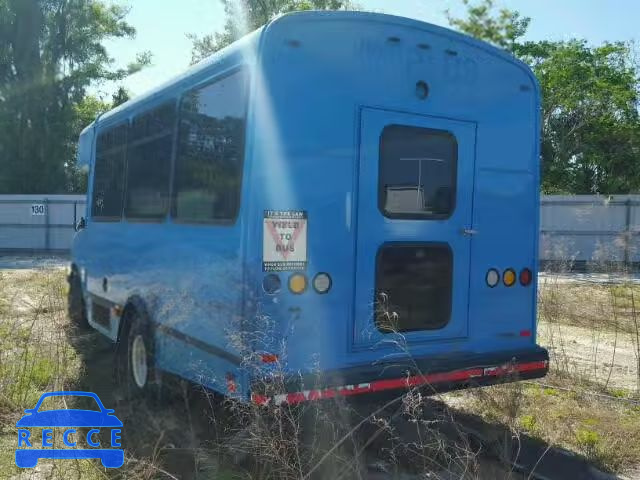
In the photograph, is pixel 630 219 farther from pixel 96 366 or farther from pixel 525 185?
pixel 96 366

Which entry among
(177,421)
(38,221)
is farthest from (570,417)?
(38,221)

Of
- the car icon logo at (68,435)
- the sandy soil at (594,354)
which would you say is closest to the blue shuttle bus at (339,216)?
the car icon logo at (68,435)

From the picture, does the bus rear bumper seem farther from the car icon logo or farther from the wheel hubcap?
the wheel hubcap

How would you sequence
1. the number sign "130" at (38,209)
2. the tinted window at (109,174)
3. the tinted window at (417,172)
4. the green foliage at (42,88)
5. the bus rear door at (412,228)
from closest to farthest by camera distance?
the bus rear door at (412,228) < the tinted window at (417,172) < the tinted window at (109,174) < the number sign "130" at (38,209) < the green foliage at (42,88)

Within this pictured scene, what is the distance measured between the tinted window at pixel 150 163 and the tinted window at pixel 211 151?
269mm

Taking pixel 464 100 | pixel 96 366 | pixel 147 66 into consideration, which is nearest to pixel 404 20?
pixel 464 100

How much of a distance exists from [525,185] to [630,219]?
1672cm

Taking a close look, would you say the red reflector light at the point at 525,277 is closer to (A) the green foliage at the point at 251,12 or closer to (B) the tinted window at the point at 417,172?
(B) the tinted window at the point at 417,172

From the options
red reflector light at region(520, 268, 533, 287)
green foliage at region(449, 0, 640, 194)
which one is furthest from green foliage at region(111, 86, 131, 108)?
red reflector light at region(520, 268, 533, 287)

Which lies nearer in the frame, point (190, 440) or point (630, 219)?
point (190, 440)

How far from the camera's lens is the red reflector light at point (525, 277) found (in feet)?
16.7

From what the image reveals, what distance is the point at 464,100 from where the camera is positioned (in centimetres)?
477

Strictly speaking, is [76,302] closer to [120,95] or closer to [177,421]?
[177,421]

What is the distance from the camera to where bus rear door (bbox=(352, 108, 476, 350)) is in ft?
14.1
